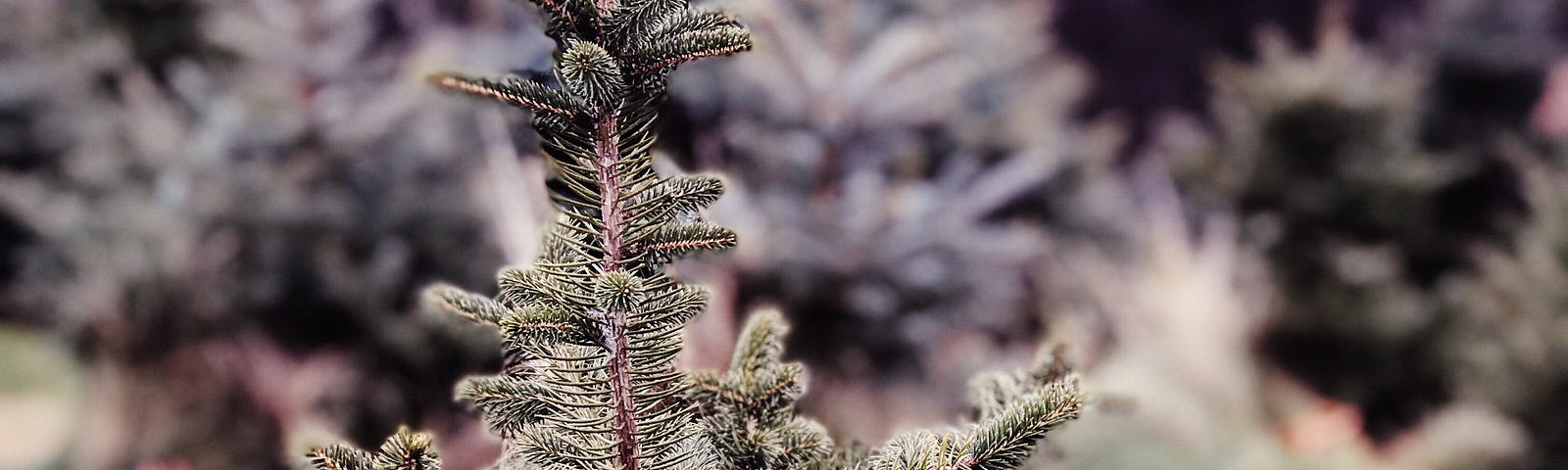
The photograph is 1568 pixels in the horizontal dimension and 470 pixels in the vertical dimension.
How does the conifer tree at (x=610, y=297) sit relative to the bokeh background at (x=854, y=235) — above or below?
below

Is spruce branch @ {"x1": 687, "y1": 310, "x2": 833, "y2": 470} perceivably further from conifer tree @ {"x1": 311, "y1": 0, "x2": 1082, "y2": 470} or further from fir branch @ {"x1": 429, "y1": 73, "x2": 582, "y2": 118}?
fir branch @ {"x1": 429, "y1": 73, "x2": 582, "y2": 118}

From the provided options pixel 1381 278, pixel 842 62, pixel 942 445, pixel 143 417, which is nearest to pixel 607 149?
pixel 942 445

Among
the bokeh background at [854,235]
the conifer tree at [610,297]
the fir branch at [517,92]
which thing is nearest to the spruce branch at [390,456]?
the conifer tree at [610,297]

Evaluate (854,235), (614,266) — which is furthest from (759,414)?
(854,235)

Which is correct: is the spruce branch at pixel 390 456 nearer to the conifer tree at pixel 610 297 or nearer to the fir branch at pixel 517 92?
the conifer tree at pixel 610 297

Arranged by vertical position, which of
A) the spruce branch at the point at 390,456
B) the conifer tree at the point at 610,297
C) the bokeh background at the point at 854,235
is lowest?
the spruce branch at the point at 390,456

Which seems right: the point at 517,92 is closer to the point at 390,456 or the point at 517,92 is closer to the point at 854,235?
the point at 390,456

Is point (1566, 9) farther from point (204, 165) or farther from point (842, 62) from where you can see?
point (204, 165)
